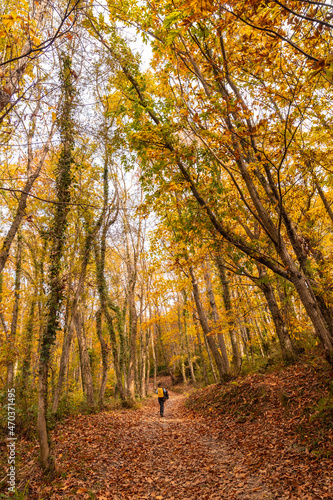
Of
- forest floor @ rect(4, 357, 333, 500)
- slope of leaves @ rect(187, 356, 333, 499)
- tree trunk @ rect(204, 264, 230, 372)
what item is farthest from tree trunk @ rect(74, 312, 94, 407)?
tree trunk @ rect(204, 264, 230, 372)

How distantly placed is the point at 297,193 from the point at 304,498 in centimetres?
725

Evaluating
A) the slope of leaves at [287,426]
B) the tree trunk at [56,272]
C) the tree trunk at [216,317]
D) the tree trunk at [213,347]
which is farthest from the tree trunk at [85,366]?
the tree trunk at [56,272]

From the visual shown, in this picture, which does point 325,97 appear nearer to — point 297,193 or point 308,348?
point 297,193

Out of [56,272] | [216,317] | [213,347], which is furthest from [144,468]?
[216,317]

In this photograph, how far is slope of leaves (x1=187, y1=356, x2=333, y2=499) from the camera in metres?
3.85

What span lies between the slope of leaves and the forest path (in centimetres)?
33

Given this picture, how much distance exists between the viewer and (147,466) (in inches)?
223

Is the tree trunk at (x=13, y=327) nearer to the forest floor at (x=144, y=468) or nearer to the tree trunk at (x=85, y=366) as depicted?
the tree trunk at (x=85, y=366)

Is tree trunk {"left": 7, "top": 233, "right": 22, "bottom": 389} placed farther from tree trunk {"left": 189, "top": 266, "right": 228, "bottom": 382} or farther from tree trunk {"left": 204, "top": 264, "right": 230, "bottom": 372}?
tree trunk {"left": 204, "top": 264, "right": 230, "bottom": 372}

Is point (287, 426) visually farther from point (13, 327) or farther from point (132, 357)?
point (13, 327)

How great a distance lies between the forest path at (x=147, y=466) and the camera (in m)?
4.31

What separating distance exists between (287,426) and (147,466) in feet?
10.1

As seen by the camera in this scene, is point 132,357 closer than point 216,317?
No

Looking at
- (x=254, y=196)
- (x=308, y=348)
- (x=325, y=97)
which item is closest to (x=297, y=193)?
(x=325, y=97)
